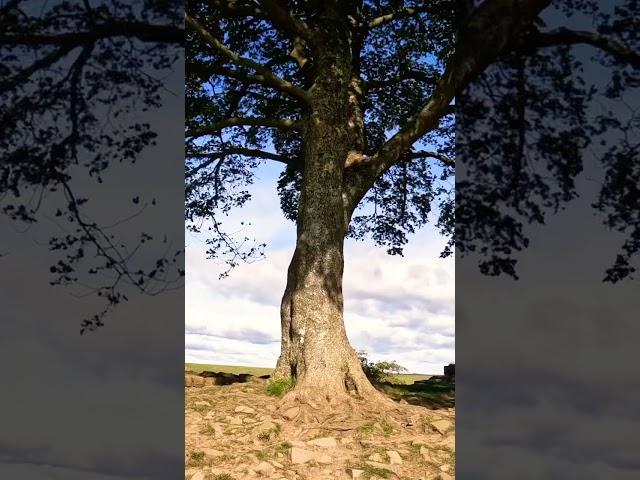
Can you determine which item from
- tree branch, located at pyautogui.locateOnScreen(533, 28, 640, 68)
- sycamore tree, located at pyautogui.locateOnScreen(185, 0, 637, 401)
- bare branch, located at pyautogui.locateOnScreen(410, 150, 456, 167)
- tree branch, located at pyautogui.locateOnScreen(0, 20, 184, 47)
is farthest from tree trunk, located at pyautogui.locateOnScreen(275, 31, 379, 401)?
bare branch, located at pyautogui.locateOnScreen(410, 150, 456, 167)

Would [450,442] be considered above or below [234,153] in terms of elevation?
below

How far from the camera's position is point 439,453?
718 centimetres

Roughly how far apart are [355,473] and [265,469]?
96 centimetres

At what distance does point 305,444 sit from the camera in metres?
7.13

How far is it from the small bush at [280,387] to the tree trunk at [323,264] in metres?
0.11

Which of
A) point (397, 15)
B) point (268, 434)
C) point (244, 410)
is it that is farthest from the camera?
point (397, 15)

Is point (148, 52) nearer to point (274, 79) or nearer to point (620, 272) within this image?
point (274, 79)

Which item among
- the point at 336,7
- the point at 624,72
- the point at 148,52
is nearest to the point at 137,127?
the point at 148,52

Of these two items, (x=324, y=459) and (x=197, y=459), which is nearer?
(x=324, y=459)

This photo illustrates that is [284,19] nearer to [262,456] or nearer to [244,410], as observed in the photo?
[244,410]

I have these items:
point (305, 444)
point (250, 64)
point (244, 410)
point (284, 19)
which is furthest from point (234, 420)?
point (284, 19)

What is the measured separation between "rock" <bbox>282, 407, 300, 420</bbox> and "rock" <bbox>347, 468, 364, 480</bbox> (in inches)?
53.2

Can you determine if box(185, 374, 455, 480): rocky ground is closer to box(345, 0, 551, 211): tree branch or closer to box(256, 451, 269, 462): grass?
box(256, 451, 269, 462): grass

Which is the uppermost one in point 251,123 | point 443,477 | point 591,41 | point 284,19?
point 284,19
